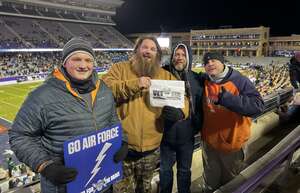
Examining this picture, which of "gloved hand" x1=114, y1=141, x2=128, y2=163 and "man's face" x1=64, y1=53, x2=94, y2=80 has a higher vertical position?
"man's face" x1=64, y1=53, x2=94, y2=80

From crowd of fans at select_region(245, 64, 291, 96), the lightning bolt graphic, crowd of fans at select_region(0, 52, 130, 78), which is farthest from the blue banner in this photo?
crowd of fans at select_region(0, 52, 130, 78)

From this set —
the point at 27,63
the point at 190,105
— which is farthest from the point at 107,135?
the point at 27,63

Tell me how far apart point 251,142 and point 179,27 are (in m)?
89.4

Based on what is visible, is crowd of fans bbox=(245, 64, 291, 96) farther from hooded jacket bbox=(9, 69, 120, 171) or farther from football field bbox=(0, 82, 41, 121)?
football field bbox=(0, 82, 41, 121)

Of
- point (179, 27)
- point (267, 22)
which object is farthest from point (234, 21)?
point (179, 27)

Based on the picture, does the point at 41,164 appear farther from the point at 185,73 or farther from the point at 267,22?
the point at 267,22

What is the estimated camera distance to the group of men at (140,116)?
2078 millimetres

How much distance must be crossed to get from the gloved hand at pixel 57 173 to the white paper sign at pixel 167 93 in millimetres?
1178

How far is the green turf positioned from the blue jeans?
1445cm

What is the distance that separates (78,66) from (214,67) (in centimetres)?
159

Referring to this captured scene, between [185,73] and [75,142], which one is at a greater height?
[185,73]

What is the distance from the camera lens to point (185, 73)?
318 centimetres

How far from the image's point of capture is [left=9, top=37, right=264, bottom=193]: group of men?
2.08m

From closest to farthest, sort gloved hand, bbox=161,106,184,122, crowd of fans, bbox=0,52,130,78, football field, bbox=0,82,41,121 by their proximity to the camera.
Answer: gloved hand, bbox=161,106,184,122 → football field, bbox=0,82,41,121 → crowd of fans, bbox=0,52,130,78
